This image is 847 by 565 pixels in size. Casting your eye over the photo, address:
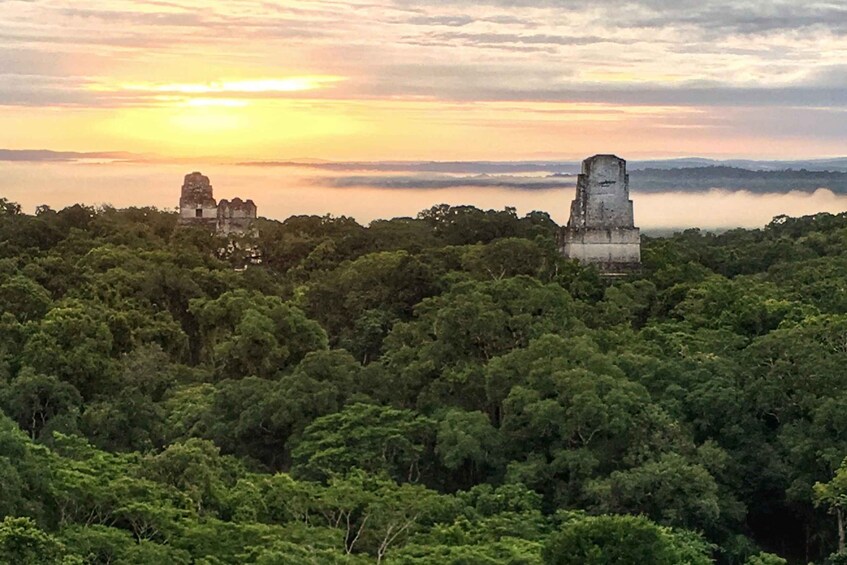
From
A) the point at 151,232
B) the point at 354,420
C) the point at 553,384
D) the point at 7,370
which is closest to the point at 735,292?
the point at 553,384

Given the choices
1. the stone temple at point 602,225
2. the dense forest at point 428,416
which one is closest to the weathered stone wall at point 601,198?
the stone temple at point 602,225

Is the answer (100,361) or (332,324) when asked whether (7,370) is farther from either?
(332,324)

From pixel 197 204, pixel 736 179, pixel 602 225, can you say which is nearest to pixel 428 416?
pixel 602 225

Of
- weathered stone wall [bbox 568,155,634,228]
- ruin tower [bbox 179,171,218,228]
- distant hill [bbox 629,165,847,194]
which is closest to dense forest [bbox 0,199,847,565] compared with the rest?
weathered stone wall [bbox 568,155,634,228]

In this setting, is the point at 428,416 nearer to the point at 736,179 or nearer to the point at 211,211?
the point at 211,211

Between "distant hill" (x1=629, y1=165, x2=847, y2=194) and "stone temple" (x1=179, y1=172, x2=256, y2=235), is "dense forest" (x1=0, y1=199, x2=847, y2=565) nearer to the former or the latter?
"stone temple" (x1=179, y1=172, x2=256, y2=235)
